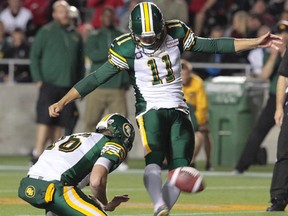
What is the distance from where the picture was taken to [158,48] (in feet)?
34.5

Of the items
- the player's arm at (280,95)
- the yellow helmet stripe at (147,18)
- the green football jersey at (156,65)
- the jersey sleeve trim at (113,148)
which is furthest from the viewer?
the player's arm at (280,95)

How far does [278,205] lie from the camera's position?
11.8m

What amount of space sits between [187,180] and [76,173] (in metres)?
0.91

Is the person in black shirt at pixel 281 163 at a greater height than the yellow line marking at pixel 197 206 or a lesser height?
greater

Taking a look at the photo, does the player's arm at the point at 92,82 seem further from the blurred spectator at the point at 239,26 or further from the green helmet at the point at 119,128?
the blurred spectator at the point at 239,26

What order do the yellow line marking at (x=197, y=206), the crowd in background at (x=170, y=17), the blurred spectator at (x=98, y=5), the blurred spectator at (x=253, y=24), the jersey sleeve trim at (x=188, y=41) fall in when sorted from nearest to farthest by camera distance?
the jersey sleeve trim at (x=188, y=41), the yellow line marking at (x=197, y=206), the blurred spectator at (x=253, y=24), the crowd in background at (x=170, y=17), the blurred spectator at (x=98, y=5)

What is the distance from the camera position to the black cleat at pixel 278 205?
11773 mm

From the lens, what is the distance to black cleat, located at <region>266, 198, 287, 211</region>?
11773 millimetres

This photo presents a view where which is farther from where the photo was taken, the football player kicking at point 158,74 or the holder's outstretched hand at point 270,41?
the holder's outstretched hand at point 270,41

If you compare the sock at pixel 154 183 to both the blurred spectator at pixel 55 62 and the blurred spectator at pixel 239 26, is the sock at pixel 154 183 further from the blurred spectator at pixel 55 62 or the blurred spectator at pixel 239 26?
the blurred spectator at pixel 239 26

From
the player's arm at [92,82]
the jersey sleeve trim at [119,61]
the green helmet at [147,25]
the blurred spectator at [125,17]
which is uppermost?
the green helmet at [147,25]

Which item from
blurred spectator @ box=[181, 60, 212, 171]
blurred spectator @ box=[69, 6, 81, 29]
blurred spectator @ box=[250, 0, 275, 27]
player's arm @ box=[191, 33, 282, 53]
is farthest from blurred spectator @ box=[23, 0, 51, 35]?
player's arm @ box=[191, 33, 282, 53]

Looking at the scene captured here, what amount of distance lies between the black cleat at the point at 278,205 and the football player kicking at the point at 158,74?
5.31 ft

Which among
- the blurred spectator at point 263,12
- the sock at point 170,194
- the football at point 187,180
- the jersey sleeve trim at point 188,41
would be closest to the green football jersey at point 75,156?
the football at point 187,180
